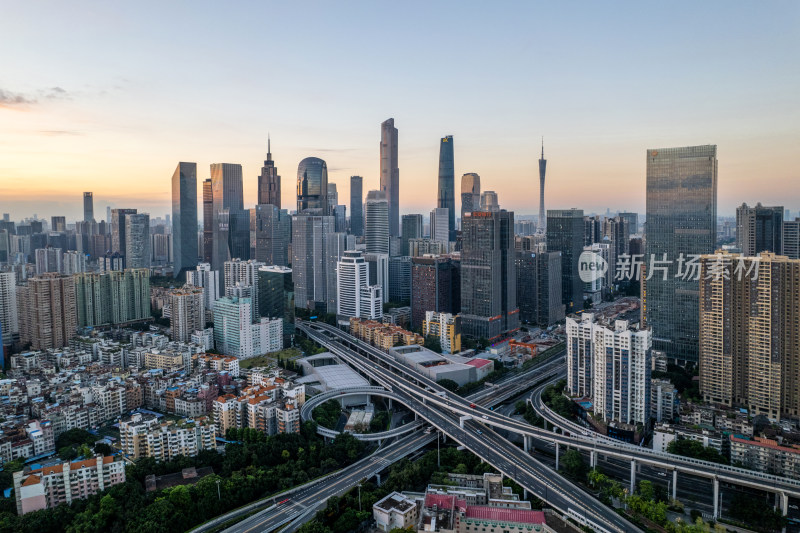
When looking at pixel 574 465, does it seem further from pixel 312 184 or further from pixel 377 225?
pixel 312 184

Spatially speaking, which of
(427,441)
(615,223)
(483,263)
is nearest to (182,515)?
(427,441)

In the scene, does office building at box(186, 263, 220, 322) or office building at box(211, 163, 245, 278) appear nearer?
office building at box(186, 263, 220, 322)

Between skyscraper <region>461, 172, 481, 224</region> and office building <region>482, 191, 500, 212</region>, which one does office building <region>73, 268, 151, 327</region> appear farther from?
office building <region>482, 191, 500, 212</region>

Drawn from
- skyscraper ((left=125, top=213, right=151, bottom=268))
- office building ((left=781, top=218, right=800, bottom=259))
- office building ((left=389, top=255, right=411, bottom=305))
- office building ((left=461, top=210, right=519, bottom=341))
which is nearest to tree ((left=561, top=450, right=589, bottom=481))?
office building ((left=461, top=210, right=519, bottom=341))

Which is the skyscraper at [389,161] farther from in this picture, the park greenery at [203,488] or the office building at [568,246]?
the park greenery at [203,488]

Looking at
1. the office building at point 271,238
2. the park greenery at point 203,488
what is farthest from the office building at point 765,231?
the office building at point 271,238

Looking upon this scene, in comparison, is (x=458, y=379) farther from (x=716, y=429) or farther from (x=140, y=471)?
(x=140, y=471)
